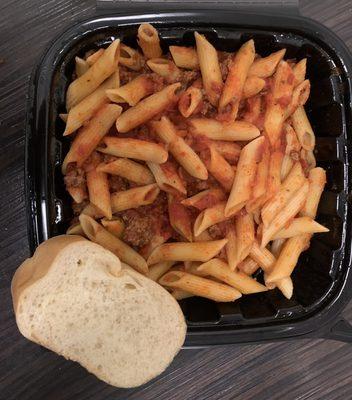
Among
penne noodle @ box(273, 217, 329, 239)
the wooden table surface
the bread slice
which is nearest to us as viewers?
the bread slice

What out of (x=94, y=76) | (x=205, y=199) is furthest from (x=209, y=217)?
(x=94, y=76)

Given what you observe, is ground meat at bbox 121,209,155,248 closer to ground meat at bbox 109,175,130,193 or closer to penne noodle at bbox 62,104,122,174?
ground meat at bbox 109,175,130,193

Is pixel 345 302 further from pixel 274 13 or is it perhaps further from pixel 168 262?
pixel 274 13

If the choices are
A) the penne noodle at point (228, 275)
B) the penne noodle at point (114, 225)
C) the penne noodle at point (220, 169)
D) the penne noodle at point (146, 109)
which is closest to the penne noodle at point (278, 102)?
the penne noodle at point (220, 169)

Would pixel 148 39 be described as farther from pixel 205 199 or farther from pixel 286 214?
pixel 286 214

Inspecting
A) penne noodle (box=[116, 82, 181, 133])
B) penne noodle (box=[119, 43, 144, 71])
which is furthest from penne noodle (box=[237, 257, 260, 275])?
penne noodle (box=[119, 43, 144, 71])

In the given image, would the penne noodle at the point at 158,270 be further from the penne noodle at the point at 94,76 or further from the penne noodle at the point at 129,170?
the penne noodle at the point at 94,76

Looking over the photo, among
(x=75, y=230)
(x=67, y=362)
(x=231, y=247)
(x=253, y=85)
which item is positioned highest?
(x=253, y=85)
